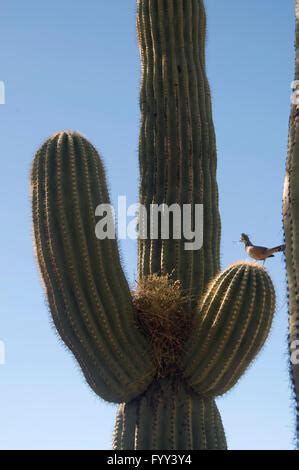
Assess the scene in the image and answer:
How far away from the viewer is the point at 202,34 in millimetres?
7922

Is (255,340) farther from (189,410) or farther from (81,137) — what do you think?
(81,137)

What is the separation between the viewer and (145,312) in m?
6.46

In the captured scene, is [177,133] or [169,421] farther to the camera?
[177,133]

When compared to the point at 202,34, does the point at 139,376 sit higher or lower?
lower

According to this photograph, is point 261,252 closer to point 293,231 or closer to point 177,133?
point 177,133

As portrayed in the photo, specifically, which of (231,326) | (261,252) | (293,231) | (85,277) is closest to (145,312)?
(85,277)

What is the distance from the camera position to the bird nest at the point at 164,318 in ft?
21.2

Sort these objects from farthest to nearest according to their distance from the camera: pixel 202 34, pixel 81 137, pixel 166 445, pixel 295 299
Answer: pixel 202 34
pixel 81 137
pixel 166 445
pixel 295 299

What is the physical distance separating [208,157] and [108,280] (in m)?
1.55

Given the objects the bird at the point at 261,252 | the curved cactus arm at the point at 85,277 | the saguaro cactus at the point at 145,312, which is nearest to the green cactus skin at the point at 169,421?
the saguaro cactus at the point at 145,312

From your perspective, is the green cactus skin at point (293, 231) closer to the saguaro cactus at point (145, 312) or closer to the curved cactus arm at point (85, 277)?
the saguaro cactus at point (145, 312)

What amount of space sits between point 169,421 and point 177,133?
2.22 meters

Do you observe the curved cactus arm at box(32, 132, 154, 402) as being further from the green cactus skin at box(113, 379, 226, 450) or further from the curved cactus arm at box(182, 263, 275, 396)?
the curved cactus arm at box(182, 263, 275, 396)
